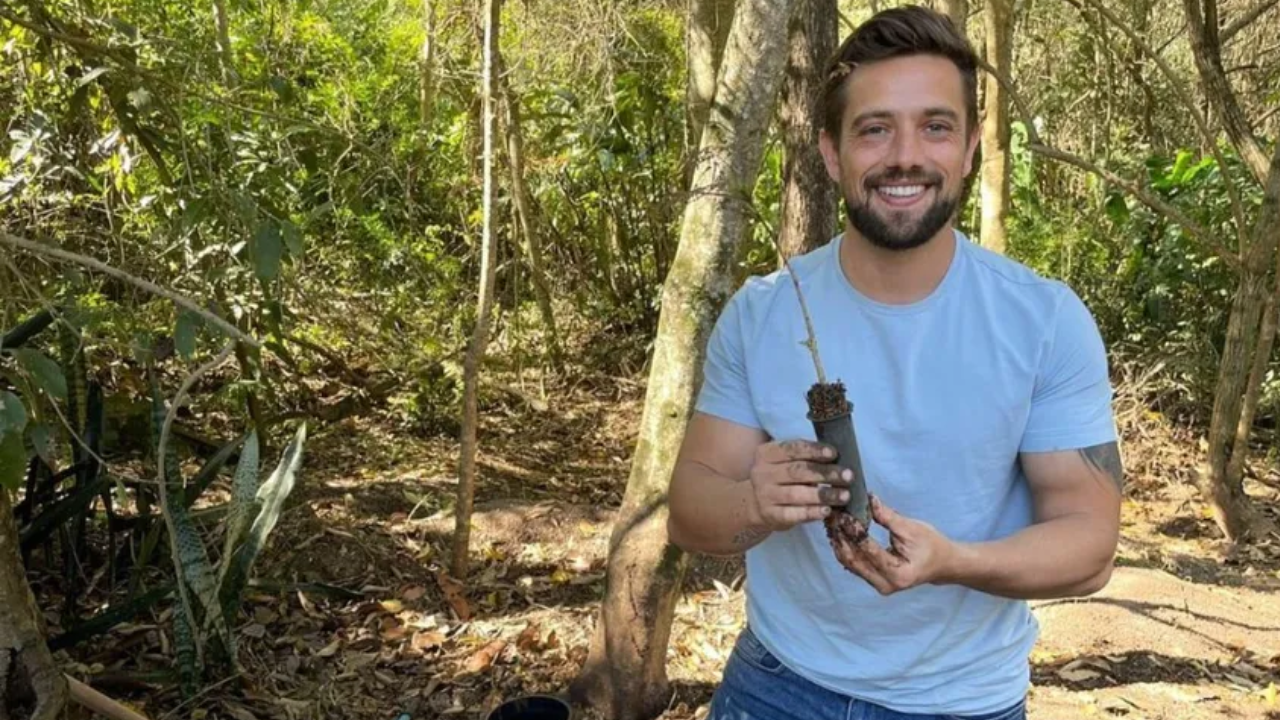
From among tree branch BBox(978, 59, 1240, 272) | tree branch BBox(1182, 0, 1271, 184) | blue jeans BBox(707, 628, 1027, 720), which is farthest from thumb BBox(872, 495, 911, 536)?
tree branch BBox(1182, 0, 1271, 184)

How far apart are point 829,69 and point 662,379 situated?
140 centimetres

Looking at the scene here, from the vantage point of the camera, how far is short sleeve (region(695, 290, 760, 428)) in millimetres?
1721

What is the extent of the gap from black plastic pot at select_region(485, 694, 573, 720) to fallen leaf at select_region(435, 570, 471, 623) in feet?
3.03

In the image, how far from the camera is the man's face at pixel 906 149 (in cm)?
158

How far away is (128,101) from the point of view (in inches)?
122

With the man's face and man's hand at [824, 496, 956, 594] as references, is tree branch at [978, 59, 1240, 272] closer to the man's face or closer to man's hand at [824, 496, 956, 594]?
the man's face

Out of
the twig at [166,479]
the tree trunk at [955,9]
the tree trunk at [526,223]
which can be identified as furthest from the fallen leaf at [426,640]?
the tree trunk at [955,9]

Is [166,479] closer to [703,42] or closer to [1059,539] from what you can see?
[1059,539]

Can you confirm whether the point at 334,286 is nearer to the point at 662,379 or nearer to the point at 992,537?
the point at 662,379

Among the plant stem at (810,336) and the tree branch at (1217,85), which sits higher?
the tree branch at (1217,85)

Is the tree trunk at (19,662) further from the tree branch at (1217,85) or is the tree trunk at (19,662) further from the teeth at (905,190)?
the tree branch at (1217,85)

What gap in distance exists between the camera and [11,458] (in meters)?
1.60

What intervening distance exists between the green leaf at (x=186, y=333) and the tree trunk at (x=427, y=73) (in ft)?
11.6

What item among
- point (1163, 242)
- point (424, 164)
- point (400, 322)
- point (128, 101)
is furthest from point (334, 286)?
point (1163, 242)
